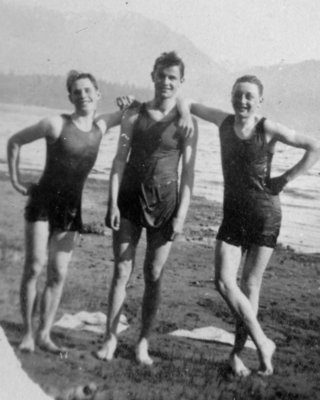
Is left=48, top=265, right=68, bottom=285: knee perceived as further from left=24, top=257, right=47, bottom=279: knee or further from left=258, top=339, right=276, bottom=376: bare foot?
left=258, top=339, right=276, bottom=376: bare foot

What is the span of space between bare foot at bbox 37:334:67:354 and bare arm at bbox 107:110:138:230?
2.26 ft

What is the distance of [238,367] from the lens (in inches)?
119

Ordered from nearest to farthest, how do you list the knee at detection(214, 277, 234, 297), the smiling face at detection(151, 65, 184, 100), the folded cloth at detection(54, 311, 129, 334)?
the smiling face at detection(151, 65, 184, 100) < the knee at detection(214, 277, 234, 297) < the folded cloth at detection(54, 311, 129, 334)

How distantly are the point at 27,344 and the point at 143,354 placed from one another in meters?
0.58

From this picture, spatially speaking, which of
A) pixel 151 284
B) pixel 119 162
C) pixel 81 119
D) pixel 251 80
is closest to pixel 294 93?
pixel 251 80

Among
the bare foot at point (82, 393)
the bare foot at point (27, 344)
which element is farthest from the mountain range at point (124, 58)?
the bare foot at point (82, 393)

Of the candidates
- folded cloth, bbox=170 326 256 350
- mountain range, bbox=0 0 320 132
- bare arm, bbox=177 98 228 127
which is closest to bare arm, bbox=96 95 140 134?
mountain range, bbox=0 0 320 132

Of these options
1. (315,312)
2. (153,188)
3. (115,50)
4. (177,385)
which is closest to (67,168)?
(153,188)

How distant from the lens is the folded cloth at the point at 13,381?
9.73 ft

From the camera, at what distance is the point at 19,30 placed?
3281mm

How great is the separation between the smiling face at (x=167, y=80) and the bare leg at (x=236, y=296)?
745 millimetres

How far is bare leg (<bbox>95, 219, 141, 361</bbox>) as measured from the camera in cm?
296

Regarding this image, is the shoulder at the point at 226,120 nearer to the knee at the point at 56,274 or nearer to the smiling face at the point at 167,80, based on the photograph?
the smiling face at the point at 167,80

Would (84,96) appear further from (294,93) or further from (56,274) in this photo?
(294,93)
